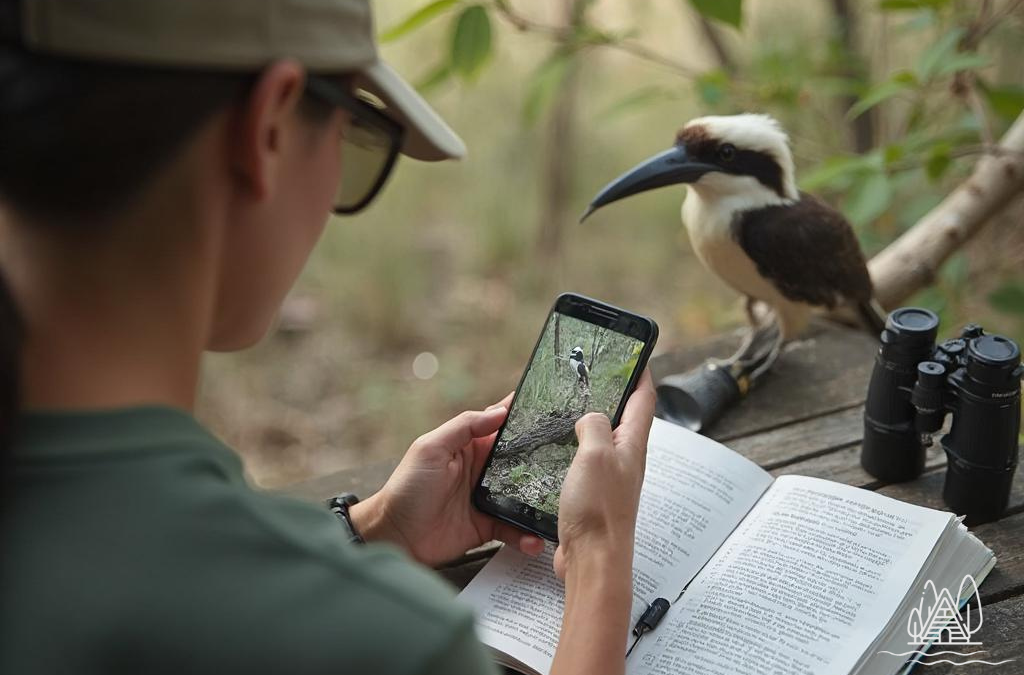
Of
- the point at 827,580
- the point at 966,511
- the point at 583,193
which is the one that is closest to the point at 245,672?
the point at 827,580

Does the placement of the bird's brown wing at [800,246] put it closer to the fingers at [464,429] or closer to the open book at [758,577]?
the open book at [758,577]

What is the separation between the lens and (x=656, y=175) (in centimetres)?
167

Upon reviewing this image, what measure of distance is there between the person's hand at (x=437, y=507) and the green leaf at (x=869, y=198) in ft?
3.02

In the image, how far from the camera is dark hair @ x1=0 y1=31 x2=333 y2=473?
0.57 m

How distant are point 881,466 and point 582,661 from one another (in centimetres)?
66

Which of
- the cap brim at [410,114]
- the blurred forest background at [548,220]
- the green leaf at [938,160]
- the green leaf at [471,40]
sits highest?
Result: the cap brim at [410,114]

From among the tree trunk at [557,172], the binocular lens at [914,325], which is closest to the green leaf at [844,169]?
the binocular lens at [914,325]

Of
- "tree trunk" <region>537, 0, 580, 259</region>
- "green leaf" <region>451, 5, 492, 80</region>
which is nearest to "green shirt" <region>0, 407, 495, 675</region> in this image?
"green leaf" <region>451, 5, 492, 80</region>

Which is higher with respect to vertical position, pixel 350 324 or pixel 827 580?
pixel 827 580

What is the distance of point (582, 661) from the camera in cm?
91

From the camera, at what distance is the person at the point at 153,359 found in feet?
1.90

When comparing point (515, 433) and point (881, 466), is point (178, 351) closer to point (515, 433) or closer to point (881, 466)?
point (515, 433)

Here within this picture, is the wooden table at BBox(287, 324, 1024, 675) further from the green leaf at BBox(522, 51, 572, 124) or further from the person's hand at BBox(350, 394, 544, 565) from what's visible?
the green leaf at BBox(522, 51, 572, 124)

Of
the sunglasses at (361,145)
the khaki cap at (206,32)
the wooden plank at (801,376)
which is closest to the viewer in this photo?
the khaki cap at (206,32)
